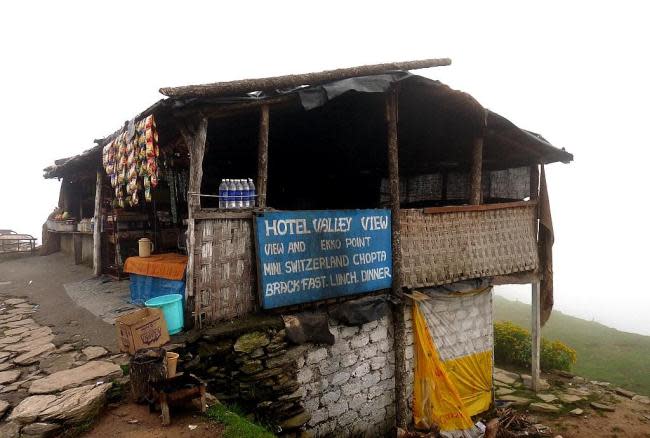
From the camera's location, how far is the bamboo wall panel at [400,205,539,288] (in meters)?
6.56

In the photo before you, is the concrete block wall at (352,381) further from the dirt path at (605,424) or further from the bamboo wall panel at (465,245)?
the dirt path at (605,424)

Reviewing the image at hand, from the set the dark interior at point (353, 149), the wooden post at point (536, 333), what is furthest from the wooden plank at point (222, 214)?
the wooden post at point (536, 333)

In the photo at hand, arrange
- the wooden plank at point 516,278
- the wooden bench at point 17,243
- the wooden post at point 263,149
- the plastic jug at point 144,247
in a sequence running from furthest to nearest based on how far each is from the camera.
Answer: the wooden bench at point 17,243
the wooden plank at point 516,278
the plastic jug at point 144,247
the wooden post at point 263,149

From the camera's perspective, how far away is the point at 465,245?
23.6 ft

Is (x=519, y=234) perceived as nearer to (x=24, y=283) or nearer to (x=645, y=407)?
(x=645, y=407)

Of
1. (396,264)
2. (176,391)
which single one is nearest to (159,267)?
(176,391)

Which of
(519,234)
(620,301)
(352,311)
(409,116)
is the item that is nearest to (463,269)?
(519,234)

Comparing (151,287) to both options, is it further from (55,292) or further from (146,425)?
(55,292)

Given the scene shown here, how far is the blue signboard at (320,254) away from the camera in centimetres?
504

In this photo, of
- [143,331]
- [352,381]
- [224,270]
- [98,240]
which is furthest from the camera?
[98,240]

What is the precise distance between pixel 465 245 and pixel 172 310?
5.60 metres

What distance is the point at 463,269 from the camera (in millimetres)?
7195

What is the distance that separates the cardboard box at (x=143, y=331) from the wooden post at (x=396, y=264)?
3845mm

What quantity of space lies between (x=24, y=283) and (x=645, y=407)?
58.5 ft
